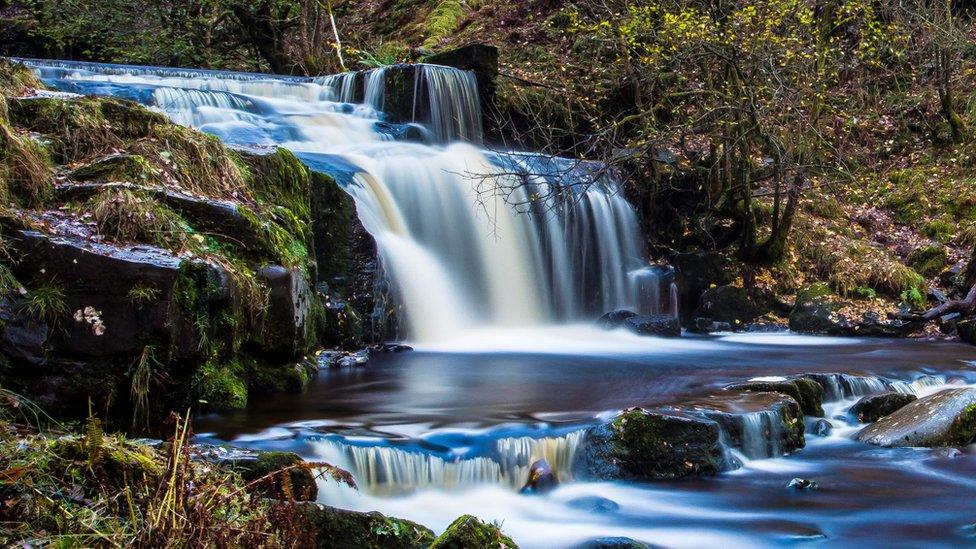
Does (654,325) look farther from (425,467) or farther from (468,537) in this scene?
(468,537)

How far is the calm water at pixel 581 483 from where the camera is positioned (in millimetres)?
4906

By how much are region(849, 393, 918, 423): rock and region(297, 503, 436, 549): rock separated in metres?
4.57

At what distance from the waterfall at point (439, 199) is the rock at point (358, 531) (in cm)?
607

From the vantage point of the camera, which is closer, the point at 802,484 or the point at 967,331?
the point at 802,484

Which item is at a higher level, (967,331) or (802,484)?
(967,331)

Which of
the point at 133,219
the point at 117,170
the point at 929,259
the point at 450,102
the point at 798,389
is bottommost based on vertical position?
the point at 798,389

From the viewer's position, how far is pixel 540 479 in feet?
17.6

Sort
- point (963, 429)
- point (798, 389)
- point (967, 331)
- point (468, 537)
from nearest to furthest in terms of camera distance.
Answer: point (468, 537) < point (963, 429) < point (798, 389) < point (967, 331)

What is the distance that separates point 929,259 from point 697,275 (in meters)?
3.42

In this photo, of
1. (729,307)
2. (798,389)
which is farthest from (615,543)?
(729,307)

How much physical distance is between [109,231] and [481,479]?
10.0 feet

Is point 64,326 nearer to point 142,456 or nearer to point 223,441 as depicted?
point 223,441

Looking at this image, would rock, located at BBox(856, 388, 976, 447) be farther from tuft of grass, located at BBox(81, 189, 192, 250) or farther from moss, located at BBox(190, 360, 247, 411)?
tuft of grass, located at BBox(81, 189, 192, 250)

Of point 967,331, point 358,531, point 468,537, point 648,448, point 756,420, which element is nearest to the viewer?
point 468,537
